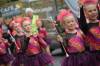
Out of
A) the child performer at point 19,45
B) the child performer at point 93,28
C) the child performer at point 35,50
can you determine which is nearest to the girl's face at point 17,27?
the child performer at point 19,45

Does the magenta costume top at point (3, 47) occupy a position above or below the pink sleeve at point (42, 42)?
below

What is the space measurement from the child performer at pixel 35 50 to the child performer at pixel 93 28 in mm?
1785

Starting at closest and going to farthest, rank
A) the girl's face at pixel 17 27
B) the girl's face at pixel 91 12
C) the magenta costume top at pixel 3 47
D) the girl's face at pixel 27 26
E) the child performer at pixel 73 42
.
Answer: the girl's face at pixel 91 12 < the child performer at pixel 73 42 < the girl's face at pixel 27 26 < the girl's face at pixel 17 27 < the magenta costume top at pixel 3 47

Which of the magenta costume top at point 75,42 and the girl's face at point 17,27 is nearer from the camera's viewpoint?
the magenta costume top at point 75,42

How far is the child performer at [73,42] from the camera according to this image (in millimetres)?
7988

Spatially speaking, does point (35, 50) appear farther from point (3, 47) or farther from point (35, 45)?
point (3, 47)

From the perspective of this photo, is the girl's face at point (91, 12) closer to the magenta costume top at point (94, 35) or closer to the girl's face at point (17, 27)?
the magenta costume top at point (94, 35)

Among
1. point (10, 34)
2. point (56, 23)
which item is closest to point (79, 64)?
point (56, 23)

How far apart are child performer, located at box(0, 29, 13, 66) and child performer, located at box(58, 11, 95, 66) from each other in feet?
8.52

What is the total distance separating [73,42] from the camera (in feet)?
26.4

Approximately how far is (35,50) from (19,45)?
42 cm

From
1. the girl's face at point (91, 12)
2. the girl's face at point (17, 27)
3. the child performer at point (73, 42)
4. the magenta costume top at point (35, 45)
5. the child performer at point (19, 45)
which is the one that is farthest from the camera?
the girl's face at point (17, 27)

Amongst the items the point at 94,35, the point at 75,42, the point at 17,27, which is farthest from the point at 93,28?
the point at 17,27

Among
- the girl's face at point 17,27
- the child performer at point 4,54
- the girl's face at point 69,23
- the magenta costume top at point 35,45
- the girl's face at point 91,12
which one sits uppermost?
the girl's face at point 91,12
